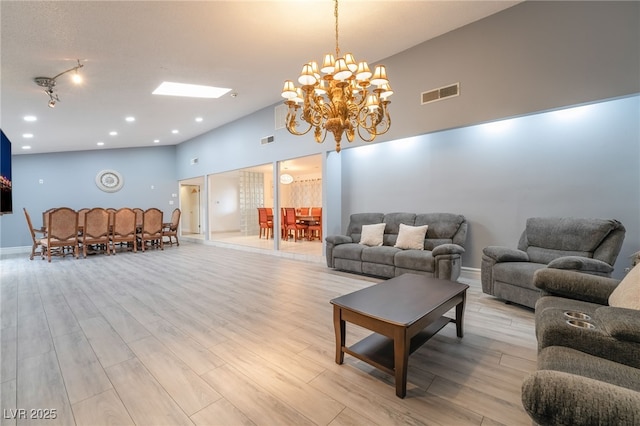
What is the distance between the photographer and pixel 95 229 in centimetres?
674

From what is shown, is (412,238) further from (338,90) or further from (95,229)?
(95,229)

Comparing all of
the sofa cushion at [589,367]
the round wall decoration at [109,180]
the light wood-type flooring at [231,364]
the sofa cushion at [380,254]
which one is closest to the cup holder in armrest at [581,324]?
the sofa cushion at [589,367]

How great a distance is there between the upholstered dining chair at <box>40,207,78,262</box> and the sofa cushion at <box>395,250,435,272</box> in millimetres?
7127

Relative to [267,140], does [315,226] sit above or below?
below

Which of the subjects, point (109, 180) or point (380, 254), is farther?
point (109, 180)

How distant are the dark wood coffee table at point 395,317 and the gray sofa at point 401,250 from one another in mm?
1264

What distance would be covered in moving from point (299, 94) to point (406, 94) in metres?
2.20

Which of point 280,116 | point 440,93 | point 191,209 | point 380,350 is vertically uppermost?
point 280,116

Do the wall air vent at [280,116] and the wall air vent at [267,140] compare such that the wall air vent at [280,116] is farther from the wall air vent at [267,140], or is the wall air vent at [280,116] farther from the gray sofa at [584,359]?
the gray sofa at [584,359]

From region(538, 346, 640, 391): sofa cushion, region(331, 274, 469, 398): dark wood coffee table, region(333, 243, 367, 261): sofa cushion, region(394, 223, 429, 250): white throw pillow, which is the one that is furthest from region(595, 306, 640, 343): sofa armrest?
region(333, 243, 367, 261): sofa cushion

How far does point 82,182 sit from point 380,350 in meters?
10.7

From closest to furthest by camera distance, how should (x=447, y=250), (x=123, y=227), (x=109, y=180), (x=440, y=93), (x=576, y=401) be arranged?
(x=576, y=401) < (x=447, y=250) < (x=440, y=93) < (x=123, y=227) < (x=109, y=180)

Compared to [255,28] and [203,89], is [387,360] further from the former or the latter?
[203,89]

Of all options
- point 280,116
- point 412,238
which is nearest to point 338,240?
point 412,238
